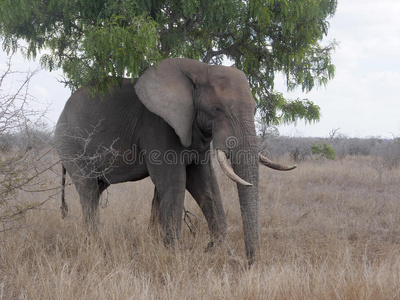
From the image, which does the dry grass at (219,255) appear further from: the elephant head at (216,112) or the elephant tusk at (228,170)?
the elephant tusk at (228,170)

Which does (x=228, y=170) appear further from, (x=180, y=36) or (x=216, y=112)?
(x=180, y=36)

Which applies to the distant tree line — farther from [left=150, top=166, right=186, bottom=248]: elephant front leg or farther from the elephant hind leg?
[left=150, top=166, right=186, bottom=248]: elephant front leg

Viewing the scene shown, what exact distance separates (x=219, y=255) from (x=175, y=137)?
4.63 feet

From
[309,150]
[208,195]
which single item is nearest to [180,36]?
[208,195]

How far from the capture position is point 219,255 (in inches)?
173

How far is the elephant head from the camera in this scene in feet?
13.8

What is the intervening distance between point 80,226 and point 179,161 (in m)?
1.60

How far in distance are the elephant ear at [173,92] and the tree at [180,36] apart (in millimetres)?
176

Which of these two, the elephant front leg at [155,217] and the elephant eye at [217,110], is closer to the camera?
the elephant eye at [217,110]

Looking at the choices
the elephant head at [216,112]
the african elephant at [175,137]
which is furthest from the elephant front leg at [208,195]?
the elephant head at [216,112]

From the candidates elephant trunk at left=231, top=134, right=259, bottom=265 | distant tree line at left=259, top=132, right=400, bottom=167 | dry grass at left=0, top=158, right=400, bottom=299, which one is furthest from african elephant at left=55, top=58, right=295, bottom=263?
distant tree line at left=259, top=132, right=400, bottom=167

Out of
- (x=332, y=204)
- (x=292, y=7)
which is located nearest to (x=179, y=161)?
(x=292, y=7)

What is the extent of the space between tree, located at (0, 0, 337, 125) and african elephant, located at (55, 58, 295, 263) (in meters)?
0.40

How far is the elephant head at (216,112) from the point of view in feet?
13.8
